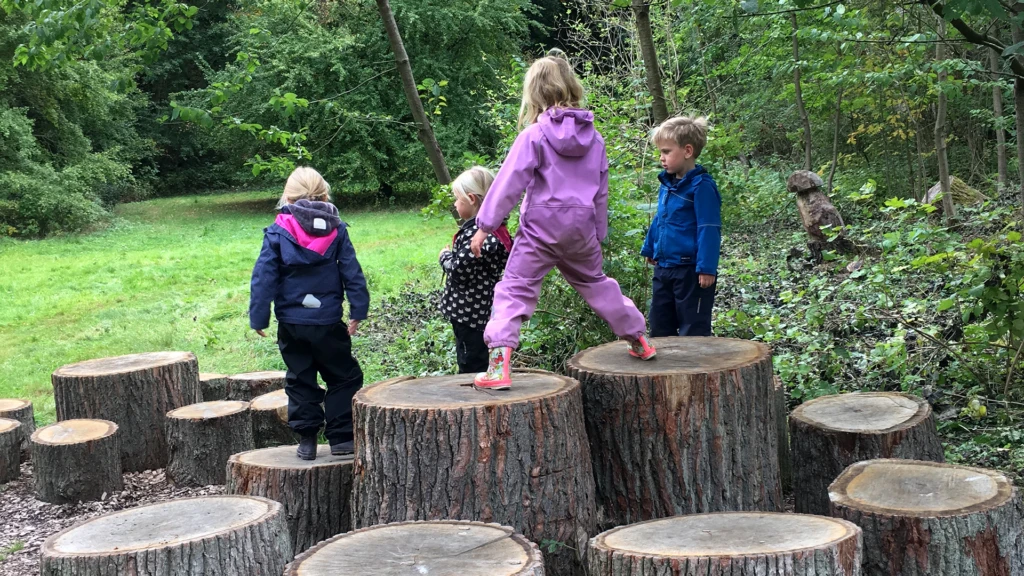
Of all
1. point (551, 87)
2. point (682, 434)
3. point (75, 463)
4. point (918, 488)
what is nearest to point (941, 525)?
point (918, 488)

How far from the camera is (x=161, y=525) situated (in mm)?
3336

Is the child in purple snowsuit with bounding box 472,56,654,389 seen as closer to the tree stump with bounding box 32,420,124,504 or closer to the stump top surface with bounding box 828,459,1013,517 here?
the stump top surface with bounding box 828,459,1013,517

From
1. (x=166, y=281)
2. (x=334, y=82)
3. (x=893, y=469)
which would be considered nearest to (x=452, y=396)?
(x=893, y=469)

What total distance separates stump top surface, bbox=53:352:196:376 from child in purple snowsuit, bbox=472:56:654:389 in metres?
3.16

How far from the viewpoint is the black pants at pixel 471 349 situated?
4.84 meters

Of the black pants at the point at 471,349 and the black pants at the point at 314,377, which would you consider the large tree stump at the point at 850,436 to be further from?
the black pants at the point at 314,377

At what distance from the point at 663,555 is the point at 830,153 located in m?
15.7

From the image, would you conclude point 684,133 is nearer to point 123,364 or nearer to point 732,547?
point 732,547

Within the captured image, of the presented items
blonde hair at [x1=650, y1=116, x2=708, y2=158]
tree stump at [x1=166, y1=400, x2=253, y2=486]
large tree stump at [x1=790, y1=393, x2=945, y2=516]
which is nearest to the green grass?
tree stump at [x1=166, y1=400, x2=253, y2=486]

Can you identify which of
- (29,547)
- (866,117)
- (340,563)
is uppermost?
(866,117)

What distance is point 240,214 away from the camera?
2677 cm

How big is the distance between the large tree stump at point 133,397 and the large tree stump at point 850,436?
4147 mm

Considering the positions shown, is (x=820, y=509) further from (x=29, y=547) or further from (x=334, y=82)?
(x=334, y=82)

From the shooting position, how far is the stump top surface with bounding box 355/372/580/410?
3479 mm
